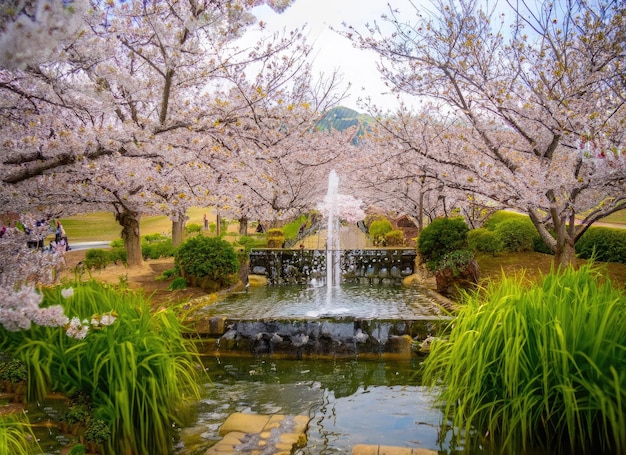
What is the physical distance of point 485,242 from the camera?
14414mm

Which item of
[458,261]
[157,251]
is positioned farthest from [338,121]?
[458,261]

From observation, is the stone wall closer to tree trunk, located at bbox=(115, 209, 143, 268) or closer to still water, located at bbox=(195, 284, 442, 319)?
still water, located at bbox=(195, 284, 442, 319)

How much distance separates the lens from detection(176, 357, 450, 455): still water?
428cm

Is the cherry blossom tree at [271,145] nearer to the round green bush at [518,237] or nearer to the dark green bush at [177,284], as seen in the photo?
the dark green bush at [177,284]

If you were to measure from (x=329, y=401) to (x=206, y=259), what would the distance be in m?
6.64

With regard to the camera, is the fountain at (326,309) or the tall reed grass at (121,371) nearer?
the tall reed grass at (121,371)

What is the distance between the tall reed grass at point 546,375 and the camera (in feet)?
11.3

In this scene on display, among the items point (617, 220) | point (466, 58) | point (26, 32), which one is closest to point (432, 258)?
point (466, 58)

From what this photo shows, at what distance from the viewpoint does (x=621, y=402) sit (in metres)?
3.29

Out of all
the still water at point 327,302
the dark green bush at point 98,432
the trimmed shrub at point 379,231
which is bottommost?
the still water at point 327,302

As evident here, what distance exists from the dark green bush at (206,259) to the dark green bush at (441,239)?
5.19 m

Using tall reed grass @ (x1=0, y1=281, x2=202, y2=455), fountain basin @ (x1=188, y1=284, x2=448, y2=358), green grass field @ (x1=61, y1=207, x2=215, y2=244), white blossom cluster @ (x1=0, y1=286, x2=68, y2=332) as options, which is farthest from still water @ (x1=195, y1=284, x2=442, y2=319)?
green grass field @ (x1=61, y1=207, x2=215, y2=244)

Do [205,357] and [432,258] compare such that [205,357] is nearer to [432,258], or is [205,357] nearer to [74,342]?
[74,342]

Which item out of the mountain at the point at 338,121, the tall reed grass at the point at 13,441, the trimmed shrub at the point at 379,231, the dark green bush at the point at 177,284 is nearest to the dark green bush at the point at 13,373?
the tall reed grass at the point at 13,441
